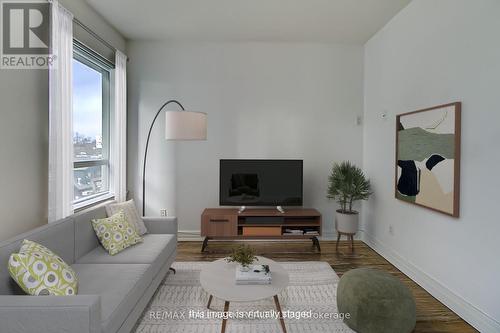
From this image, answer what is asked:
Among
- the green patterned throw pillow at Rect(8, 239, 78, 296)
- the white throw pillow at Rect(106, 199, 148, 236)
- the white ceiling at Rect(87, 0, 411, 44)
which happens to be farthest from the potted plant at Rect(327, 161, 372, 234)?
the green patterned throw pillow at Rect(8, 239, 78, 296)

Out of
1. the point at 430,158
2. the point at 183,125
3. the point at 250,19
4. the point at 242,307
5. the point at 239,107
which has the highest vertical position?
the point at 250,19

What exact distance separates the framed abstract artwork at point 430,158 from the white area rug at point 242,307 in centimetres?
131

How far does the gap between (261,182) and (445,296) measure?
2.42 m

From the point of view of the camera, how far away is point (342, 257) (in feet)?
12.0

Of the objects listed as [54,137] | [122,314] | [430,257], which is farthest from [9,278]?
[430,257]

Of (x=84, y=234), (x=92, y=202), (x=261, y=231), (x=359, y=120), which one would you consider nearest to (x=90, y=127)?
(x=92, y=202)

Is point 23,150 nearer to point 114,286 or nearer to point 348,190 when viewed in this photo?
point 114,286

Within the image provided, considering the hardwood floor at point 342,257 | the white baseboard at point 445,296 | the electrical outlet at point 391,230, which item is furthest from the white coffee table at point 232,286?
the electrical outlet at point 391,230

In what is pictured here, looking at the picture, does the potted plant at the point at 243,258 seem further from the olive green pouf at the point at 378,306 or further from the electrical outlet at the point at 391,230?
the electrical outlet at the point at 391,230

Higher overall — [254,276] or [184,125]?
[184,125]

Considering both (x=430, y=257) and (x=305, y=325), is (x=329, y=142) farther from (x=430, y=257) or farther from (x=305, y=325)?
(x=305, y=325)

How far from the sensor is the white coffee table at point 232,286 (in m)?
1.88

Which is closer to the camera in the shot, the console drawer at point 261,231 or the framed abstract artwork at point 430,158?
the framed abstract artwork at point 430,158

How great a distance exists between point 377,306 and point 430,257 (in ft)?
4.05
